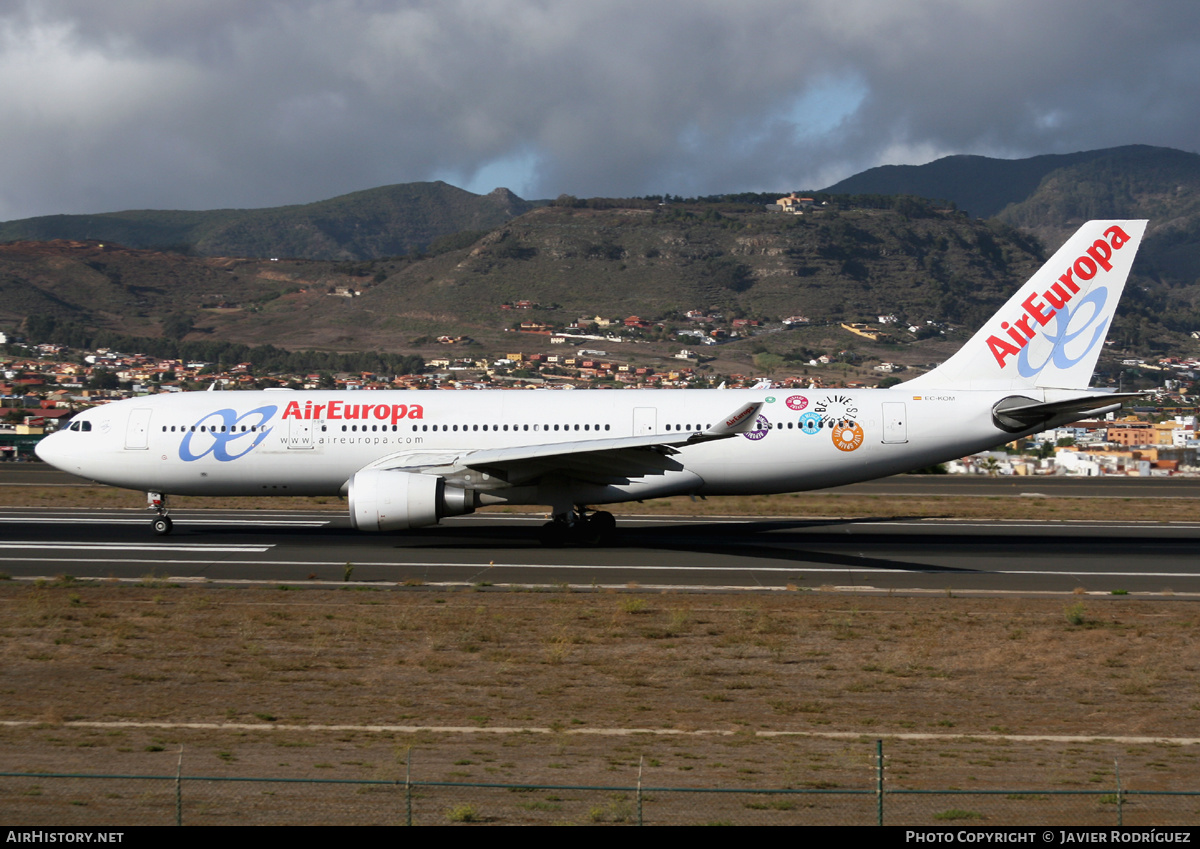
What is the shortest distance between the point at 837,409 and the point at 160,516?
62.2ft

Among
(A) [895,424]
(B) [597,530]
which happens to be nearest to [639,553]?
(B) [597,530]

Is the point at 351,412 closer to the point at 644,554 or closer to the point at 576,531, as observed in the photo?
the point at 576,531

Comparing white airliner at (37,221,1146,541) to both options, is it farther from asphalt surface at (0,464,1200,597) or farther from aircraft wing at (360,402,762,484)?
asphalt surface at (0,464,1200,597)

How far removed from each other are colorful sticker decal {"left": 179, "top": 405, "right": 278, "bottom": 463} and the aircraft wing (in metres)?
3.38

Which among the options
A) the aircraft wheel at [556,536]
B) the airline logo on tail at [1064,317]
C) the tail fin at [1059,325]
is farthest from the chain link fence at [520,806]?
the airline logo on tail at [1064,317]

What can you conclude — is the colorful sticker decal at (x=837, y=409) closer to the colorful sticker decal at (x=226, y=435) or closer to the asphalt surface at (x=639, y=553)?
the asphalt surface at (x=639, y=553)

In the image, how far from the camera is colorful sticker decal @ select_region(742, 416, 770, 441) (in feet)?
94.3

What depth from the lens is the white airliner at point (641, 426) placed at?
28.5 m

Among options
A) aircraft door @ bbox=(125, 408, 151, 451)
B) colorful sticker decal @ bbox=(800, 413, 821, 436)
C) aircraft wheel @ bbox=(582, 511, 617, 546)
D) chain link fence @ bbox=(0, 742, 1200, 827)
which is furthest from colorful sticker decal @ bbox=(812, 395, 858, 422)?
chain link fence @ bbox=(0, 742, 1200, 827)

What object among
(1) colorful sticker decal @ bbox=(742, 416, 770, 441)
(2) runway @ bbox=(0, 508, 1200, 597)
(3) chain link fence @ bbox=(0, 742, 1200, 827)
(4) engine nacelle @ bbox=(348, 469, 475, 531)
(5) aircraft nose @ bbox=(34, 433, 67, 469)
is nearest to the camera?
(3) chain link fence @ bbox=(0, 742, 1200, 827)

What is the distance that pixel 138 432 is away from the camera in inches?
1163

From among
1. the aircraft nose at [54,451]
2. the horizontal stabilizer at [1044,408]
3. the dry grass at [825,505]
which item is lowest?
the dry grass at [825,505]

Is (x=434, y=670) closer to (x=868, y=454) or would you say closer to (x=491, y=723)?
(x=491, y=723)

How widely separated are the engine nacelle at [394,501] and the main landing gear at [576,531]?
3.66m
